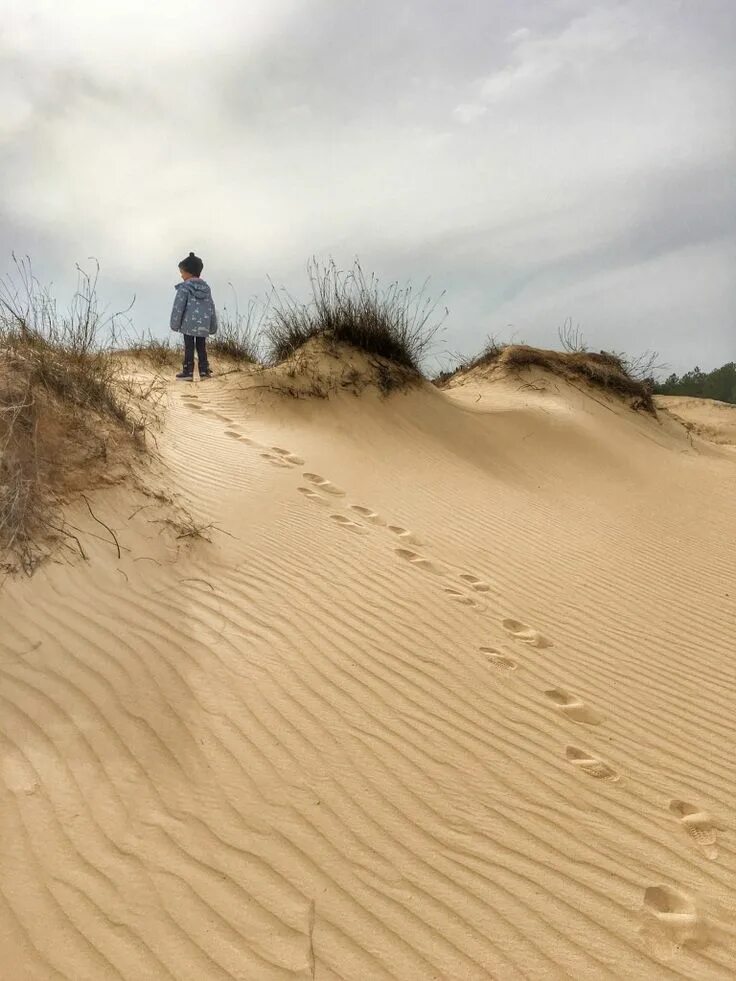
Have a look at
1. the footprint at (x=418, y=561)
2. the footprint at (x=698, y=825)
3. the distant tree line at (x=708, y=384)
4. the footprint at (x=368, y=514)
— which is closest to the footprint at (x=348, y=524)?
the footprint at (x=368, y=514)

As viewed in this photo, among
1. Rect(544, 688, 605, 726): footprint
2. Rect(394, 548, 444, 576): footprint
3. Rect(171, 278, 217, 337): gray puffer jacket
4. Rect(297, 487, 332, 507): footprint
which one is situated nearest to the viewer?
Rect(544, 688, 605, 726): footprint

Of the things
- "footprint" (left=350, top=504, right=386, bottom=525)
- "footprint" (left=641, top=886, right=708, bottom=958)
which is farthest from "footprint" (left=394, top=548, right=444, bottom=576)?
"footprint" (left=641, top=886, right=708, bottom=958)

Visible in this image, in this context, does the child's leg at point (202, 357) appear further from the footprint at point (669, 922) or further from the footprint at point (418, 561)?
the footprint at point (669, 922)

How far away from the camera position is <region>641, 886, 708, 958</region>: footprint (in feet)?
7.06

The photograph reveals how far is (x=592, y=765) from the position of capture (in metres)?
3.00

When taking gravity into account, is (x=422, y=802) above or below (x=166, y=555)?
below

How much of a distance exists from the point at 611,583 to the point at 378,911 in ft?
12.6

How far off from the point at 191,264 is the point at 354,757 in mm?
9064

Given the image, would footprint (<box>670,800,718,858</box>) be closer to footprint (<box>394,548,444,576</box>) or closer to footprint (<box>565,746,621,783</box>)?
footprint (<box>565,746,621,783</box>)

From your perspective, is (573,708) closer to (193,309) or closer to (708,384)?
(193,309)

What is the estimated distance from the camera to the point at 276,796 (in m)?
2.54

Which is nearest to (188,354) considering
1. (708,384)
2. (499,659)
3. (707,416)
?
(499,659)

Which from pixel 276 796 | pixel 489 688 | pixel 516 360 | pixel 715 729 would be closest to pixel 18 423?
pixel 276 796

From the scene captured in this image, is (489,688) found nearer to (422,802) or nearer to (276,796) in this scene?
(422,802)
